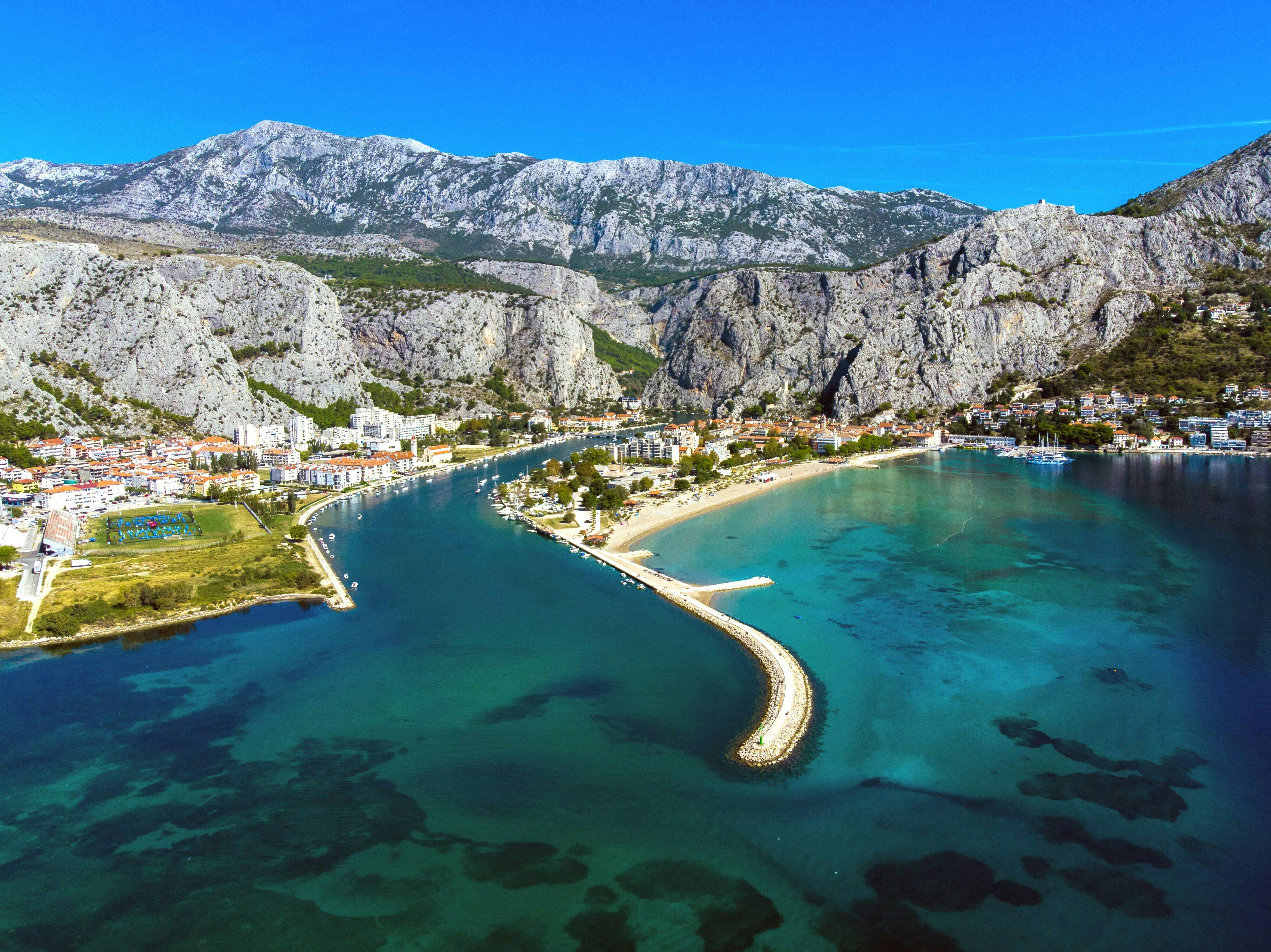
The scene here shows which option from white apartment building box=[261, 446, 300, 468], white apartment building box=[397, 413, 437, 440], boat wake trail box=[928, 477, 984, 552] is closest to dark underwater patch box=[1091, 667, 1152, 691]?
boat wake trail box=[928, 477, 984, 552]

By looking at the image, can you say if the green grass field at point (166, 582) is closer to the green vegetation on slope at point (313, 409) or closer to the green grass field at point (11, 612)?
the green grass field at point (11, 612)

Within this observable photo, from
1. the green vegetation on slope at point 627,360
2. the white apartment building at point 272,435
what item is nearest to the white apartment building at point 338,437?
the white apartment building at point 272,435

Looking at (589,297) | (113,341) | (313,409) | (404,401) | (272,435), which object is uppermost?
(589,297)

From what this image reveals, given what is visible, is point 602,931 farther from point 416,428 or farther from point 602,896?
point 416,428

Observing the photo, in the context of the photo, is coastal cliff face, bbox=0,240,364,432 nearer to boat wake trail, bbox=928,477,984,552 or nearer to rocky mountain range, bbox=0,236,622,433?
rocky mountain range, bbox=0,236,622,433

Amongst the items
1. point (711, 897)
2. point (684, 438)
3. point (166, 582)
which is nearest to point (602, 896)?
point (711, 897)
